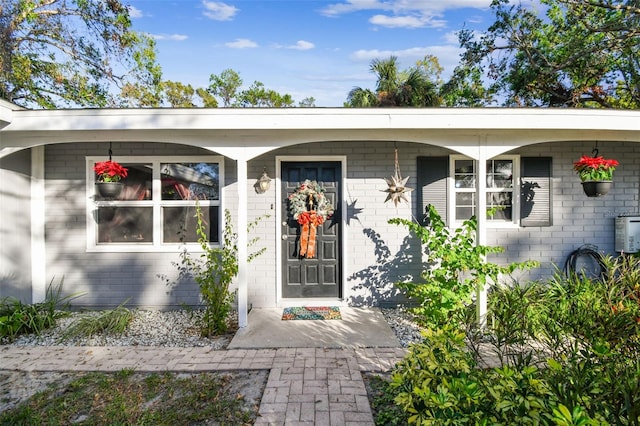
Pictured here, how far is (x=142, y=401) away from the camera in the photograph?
108 inches

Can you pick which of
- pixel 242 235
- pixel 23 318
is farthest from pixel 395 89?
pixel 23 318

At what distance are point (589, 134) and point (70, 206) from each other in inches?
273

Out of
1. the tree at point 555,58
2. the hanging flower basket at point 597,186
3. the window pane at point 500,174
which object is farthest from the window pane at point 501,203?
the tree at point 555,58

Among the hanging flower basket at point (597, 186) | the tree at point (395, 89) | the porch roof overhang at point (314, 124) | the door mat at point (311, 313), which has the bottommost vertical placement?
the door mat at point (311, 313)

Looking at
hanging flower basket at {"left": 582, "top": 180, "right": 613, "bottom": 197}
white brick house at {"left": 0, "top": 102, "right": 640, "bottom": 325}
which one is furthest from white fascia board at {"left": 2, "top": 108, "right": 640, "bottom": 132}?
white brick house at {"left": 0, "top": 102, "right": 640, "bottom": 325}

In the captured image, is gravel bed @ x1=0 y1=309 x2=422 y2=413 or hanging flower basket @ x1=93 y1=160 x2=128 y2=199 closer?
gravel bed @ x1=0 y1=309 x2=422 y2=413

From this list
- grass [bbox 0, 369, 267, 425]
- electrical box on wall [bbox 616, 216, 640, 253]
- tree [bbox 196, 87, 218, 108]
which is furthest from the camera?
tree [bbox 196, 87, 218, 108]

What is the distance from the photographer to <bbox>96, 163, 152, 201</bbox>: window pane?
16.9ft

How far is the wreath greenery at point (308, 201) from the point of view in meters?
4.98

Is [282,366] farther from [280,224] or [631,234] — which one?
[631,234]

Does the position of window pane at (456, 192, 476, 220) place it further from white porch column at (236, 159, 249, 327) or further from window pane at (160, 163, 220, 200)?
window pane at (160, 163, 220, 200)

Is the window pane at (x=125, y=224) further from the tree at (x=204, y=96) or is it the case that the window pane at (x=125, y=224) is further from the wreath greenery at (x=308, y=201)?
the tree at (x=204, y=96)

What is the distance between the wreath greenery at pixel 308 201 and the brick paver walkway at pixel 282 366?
192 centimetres

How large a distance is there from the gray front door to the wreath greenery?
11 centimetres
